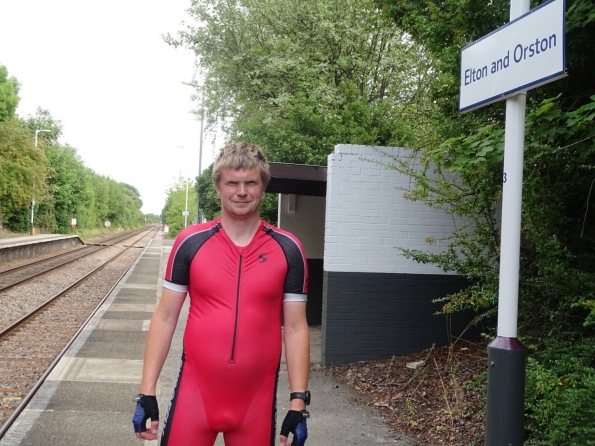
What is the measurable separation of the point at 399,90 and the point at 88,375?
11611mm

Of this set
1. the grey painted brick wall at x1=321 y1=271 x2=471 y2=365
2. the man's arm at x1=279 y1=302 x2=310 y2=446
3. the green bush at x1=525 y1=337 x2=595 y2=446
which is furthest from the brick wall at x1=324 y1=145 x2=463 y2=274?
the man's arm at x1=279 y1=302 x2=310 y2=446

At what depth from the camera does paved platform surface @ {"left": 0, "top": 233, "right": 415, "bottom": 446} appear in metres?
5.55

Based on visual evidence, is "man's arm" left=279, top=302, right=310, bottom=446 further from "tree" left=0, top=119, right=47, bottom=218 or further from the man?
"tree" left=0, top=119, right=47, bottom=218

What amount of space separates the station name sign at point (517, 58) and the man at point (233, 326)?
1414 millimetres

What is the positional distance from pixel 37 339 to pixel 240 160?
909 centimetres

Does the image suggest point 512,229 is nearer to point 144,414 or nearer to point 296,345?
point 296,345

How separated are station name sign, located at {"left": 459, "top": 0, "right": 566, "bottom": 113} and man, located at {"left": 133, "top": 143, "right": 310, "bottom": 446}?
1.41 m

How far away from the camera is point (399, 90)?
17.0 meters

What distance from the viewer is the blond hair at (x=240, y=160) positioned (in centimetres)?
291

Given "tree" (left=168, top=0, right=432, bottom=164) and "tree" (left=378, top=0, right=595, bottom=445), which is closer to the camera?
"tree" (left=378, top=0, right=595, bottom=445)

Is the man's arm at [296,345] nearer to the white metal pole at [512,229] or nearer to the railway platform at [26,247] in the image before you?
the white metal pole at [512,229]

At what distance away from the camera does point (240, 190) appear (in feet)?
9.52

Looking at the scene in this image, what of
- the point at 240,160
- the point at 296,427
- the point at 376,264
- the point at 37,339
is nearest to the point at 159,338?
the point at 296,427

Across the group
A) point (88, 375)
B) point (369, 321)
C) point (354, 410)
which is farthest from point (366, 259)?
point (88, 375)
